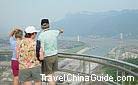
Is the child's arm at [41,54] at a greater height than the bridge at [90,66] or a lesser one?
greater

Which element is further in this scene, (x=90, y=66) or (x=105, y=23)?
(x=105, y=23)

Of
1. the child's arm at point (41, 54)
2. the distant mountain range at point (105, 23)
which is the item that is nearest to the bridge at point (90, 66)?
the child's arm at point (41, 54)

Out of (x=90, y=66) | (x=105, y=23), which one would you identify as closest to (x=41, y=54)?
(x=90, y=66)

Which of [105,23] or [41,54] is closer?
[41,54]

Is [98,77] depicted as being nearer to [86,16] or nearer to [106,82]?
[106,82]

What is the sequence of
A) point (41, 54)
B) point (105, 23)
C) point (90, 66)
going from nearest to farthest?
point (41, 54), point (90, 66), point (105, 23)

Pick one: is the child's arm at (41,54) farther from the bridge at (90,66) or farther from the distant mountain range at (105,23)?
the distant mountain range at (105,23)

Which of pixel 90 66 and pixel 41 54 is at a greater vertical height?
pixel 41 54

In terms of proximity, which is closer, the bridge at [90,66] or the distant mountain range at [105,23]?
the bridge at [90,66]

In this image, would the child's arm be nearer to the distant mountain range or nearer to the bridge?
the bridge

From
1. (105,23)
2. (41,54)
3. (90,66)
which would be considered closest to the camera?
(41,54)

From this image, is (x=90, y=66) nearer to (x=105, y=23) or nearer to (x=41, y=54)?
(x=41, y=54)
